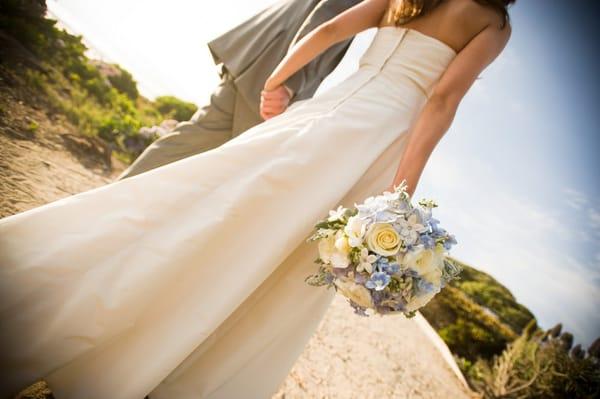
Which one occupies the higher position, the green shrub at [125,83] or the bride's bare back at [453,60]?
the green shrub at [125,83]

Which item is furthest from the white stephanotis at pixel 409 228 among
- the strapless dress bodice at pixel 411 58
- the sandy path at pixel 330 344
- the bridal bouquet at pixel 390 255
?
the sandy path at pixel 330 344

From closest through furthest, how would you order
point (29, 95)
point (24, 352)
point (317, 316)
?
point (24, 352), point (317, 316), point (29, 95)

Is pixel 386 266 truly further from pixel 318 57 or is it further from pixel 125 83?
pixel 125 83

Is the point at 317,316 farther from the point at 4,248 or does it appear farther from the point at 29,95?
the point at 29,95

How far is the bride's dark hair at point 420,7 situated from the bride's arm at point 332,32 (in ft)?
0.60

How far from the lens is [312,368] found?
341 centimetres

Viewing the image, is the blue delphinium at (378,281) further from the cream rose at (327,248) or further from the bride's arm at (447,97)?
the bride's arm at (447,97)

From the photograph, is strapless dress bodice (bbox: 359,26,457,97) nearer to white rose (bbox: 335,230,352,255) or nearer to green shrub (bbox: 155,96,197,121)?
white rose (bbox: 335,230,352,255)

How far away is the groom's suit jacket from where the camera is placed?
8.11 feet

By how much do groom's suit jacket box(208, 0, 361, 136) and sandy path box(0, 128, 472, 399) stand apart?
2119 millimetres

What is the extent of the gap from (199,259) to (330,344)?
3.74 meters

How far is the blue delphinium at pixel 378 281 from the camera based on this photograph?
3.56 feet

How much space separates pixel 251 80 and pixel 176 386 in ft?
7.22

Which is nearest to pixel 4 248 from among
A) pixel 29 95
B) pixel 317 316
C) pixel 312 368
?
pixel 317 316
